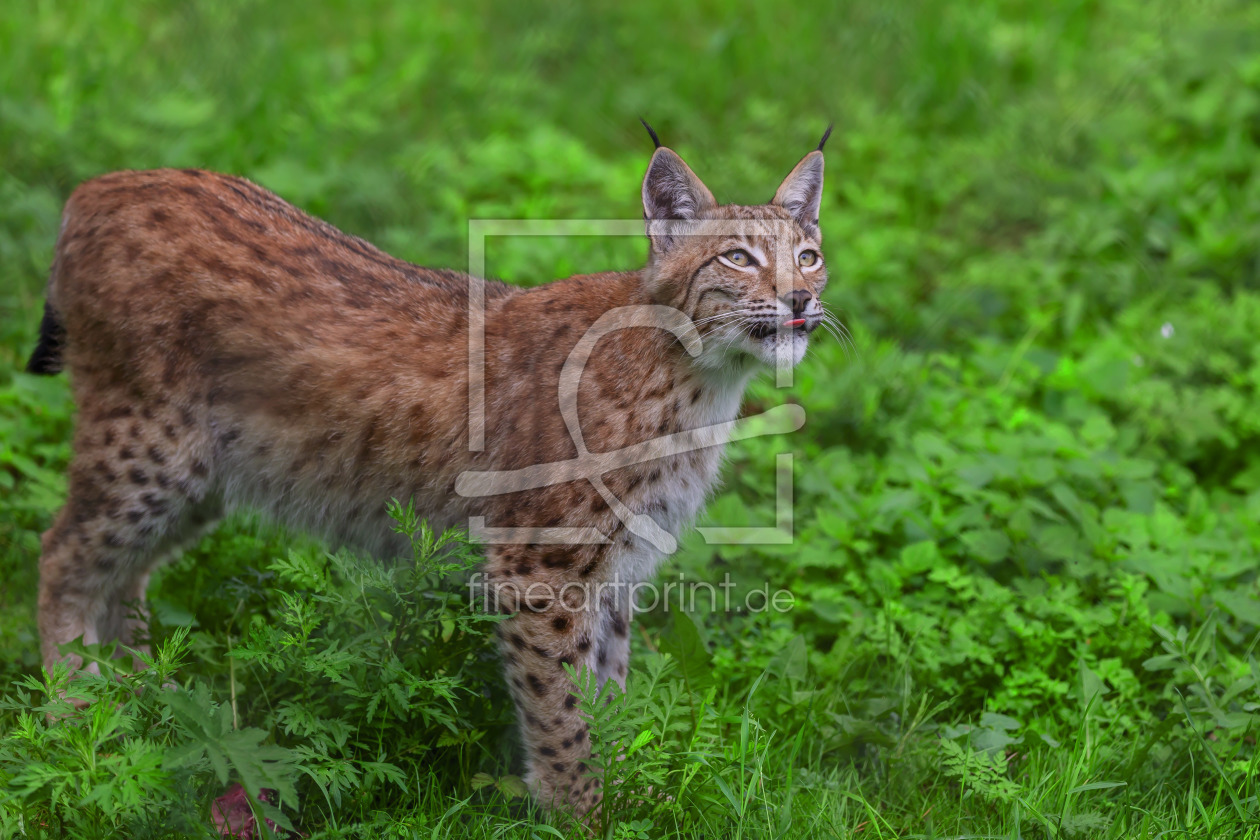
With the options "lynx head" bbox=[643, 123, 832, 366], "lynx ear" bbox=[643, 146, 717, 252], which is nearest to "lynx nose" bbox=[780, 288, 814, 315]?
"lynx head" bbox=[643, 123, 832, 366]

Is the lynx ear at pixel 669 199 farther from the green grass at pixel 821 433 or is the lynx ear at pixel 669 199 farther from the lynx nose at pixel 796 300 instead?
the green grass at pixel 821 433

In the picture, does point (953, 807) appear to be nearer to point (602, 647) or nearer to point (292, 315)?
point (602, 647)

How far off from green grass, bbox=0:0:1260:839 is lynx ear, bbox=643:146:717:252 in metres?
1.31

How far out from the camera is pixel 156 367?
3801 mm

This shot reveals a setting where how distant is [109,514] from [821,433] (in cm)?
316

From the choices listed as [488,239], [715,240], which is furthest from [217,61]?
[715,240]

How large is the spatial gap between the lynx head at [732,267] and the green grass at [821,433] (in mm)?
962

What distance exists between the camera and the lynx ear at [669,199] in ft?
12.3

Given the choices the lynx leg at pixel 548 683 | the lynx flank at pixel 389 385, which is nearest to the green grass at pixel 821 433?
the lynx leg at pixel 548 683

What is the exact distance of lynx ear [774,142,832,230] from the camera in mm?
3922

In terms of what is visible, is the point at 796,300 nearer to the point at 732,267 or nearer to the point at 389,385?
the point at 732,267

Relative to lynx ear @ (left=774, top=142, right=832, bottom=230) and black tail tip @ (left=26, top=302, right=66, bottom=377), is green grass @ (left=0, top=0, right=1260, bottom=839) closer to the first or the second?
black tail tip @ (left=26, top=302, right=66, bottom=377)

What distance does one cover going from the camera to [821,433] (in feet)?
18.2

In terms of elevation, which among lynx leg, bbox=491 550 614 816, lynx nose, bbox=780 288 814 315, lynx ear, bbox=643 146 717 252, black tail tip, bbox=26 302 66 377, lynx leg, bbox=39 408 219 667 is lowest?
lynx leg, bbox=491 550 614 816
